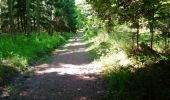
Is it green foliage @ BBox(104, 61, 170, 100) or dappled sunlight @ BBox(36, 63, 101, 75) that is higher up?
green foliage @ BBox(104, 61, 170, 100)

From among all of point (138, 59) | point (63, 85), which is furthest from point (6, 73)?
point (138, 59)

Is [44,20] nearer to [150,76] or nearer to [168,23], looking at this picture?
[168,23]

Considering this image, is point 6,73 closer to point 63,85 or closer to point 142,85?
point 63,85

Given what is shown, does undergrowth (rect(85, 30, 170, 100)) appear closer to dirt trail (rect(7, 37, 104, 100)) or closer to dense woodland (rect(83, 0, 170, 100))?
dense woodland (rect(83, 0, 170, 100))

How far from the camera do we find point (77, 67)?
50.8ft

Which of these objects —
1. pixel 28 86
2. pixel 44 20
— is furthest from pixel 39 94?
pixel 44 20

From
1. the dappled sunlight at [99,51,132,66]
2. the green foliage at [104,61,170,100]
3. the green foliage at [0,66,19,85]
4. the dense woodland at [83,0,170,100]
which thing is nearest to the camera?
the green foliage at [104,61,170,100]

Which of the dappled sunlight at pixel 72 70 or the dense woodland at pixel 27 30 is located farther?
the dense woodland at pixel 27 30

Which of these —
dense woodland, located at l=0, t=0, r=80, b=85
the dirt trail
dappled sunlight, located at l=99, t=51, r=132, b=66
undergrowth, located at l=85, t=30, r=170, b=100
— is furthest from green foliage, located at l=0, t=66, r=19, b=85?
dappled sunlight, located at l=99, t=51, r=132, b=66

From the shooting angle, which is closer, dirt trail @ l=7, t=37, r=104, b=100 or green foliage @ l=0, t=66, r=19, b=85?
dirt trail @ l=7, t=37, r=104, b=100

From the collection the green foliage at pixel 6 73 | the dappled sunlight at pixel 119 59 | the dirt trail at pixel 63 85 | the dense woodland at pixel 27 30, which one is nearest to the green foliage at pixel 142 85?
the dirt trail at pixel 63 85

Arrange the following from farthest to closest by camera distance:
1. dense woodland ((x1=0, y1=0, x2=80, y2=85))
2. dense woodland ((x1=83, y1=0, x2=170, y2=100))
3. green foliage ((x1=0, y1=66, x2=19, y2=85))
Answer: dense woodland ((x1=0, y1=0, x2=80, y2=85)) → green foliage ((x1=0, y1=66, x2=19, y2=85)) → dense woodland ((x1=83, y1=0, x2=170, y2=100))

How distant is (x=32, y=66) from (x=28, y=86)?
470cm

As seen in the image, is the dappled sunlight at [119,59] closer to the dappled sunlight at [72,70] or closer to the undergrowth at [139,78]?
the undergrowth at [139,78]
